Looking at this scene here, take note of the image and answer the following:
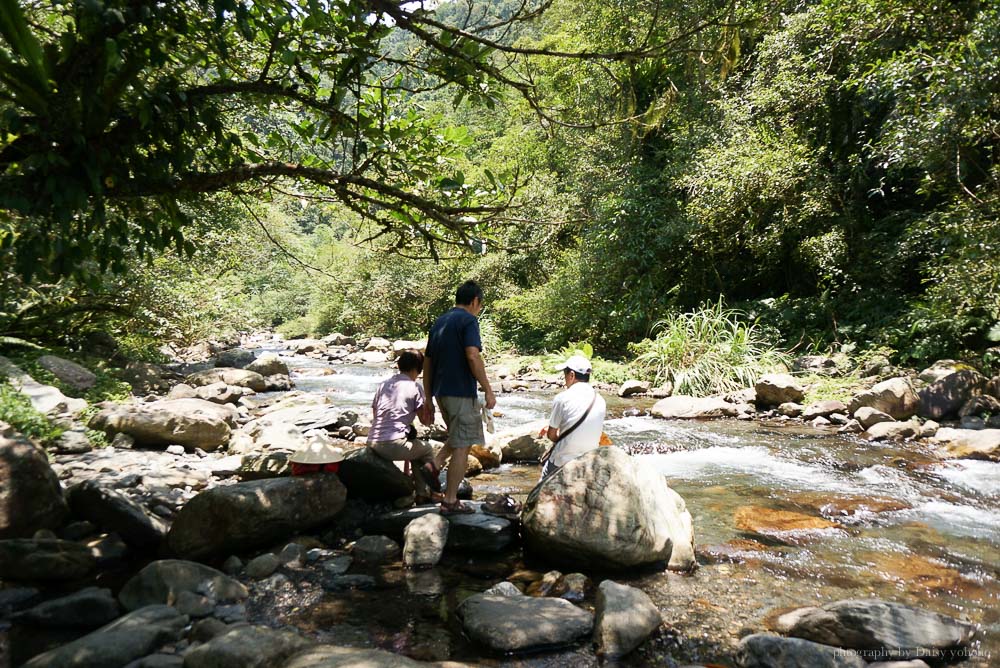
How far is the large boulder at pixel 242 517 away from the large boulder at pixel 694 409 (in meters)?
7.22

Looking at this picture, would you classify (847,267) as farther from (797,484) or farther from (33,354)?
(33,354)

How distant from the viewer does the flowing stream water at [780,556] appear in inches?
137

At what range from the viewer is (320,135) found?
3822 mm

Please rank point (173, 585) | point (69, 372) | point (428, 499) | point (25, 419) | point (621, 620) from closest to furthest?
point (621, 620) → point (173, 585) → point (428, 499) → point (25, 419) → point (69, 372)

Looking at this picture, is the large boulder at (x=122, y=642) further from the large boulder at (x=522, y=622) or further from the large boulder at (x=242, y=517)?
the large boulder at (x=522, y=622)

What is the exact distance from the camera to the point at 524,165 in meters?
24.2

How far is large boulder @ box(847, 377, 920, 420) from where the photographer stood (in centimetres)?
897

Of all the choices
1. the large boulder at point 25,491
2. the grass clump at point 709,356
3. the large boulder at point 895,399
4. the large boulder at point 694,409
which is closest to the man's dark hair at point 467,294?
the large boulder at point 25,491

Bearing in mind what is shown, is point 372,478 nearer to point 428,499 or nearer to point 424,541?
point 428,499

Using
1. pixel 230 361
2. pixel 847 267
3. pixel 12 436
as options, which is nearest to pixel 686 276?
pixel 847 267

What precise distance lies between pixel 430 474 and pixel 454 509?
769 mm

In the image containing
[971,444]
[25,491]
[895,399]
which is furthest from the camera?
[895,399]

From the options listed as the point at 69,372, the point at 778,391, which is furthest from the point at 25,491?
the point at 778,391

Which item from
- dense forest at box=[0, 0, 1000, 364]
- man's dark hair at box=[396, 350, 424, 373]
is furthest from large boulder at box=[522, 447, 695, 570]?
dense forest at box=[0, 0, 1000, 364]
